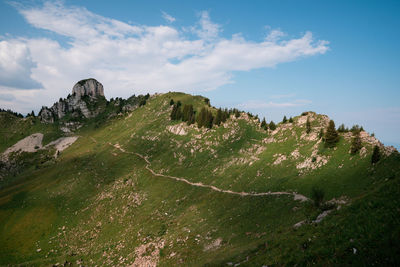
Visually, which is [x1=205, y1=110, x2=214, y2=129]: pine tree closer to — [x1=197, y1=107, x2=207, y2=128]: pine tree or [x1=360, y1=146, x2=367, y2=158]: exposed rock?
[x1=197, y1=107, x2=207, y2=128]: pine tree

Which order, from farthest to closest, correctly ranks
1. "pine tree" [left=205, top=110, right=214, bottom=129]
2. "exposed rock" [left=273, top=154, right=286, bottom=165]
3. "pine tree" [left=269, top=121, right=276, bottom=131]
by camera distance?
"pine tree" [left=205, top=110, right=214, bottom=129]
"pine tree" [left=269, top=121, right=276, bottom=131]
"exposed rock" [left=273, top=154, right=286, bottom=165]

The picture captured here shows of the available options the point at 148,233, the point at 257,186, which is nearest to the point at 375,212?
the point at 257,186

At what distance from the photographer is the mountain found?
73.7ft

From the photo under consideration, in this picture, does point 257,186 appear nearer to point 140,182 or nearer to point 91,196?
point 140,182

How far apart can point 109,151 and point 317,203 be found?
107 metres

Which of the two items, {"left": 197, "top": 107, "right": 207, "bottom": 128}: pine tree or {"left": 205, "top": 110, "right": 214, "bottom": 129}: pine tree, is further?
{"left": 197, "top": 107, "right": 207, "bottom": 128}: pine tree

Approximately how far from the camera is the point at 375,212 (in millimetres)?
20094

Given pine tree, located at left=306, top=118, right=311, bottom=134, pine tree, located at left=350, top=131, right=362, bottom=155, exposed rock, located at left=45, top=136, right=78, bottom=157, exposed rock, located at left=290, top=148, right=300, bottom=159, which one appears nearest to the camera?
pine tree, located at left=350, top=131, right=362, bottom=155

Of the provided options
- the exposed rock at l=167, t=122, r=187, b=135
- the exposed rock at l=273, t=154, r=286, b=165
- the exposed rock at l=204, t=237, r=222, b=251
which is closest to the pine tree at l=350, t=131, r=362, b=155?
the exposed rock at l=273, t=154, r=286, b=165

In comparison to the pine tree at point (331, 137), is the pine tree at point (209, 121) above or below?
above

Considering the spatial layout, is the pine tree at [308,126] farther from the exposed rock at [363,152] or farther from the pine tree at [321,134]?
the exposed rock at [363,152]

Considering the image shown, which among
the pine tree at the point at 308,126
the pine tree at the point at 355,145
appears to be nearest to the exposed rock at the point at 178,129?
the pine tree at the point at 308,126

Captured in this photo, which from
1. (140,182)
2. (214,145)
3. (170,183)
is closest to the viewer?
(170,183)

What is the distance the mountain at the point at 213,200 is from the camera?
22.5 m
